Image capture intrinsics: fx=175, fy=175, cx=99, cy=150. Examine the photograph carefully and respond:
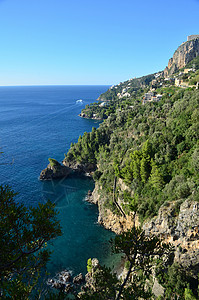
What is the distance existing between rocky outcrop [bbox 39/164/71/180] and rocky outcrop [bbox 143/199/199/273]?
41.4 m

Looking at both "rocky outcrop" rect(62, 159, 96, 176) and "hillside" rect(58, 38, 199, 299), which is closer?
"hillside" rect(58, 38, 199, 299)

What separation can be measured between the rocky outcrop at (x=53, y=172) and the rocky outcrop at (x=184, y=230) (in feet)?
136

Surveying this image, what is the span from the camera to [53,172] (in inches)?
2242

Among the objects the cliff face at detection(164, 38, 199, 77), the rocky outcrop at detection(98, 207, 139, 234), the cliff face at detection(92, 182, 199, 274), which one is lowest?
the rocky outcrop at detection(98, 207, 139, 234)

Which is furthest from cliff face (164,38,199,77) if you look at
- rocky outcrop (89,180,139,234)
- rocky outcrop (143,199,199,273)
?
rocky outcrop (143,199,199,273)

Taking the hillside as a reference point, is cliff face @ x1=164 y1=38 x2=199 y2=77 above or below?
above

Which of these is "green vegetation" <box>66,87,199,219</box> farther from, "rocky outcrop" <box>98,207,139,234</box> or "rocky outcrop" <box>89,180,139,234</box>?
"rocky outcrop" <box>98,207,139,234</box>

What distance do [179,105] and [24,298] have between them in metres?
43.6

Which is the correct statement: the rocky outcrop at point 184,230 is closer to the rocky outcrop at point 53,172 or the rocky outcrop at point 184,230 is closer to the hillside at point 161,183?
the hillside at point 161,183

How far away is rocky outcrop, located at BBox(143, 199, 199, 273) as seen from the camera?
58.9 feet

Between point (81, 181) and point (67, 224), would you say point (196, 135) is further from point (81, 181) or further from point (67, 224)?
point (81, 181)

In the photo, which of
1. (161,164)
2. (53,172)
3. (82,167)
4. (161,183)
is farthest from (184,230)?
(82,167)

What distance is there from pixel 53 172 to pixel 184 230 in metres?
44.9

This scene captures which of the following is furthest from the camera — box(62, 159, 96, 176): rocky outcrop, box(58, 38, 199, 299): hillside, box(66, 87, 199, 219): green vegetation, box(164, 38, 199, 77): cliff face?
box(164, 38, 199, 77): cliff face
